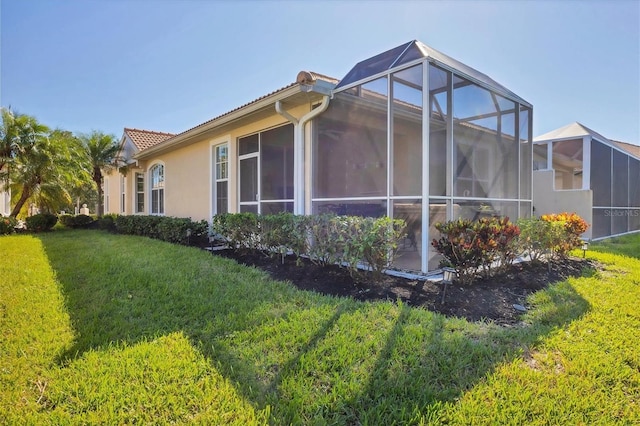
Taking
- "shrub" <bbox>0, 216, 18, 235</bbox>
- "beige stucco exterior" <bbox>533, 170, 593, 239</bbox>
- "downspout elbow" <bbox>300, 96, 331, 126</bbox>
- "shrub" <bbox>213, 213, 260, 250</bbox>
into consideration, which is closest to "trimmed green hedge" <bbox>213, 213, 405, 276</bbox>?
"shrub" <bbox>213, 213, 260, 250</bbox>

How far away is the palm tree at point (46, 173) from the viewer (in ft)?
47.2

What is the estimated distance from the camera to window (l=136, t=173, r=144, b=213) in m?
16.8

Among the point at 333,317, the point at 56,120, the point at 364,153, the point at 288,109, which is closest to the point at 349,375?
the point at 333,317

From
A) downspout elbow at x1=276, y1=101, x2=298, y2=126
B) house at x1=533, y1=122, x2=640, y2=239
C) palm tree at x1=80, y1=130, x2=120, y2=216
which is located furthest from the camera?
palm tree at x1=80, y1=130, x2=120, y2=216

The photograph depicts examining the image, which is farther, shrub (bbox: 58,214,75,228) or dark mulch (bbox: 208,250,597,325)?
shrub (bbox: 58,214,75,228)

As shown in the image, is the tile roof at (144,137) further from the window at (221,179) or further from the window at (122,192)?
the window at (221,179)

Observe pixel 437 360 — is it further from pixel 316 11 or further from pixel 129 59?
pixel 129 59

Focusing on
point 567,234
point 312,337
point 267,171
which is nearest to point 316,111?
point 267,171

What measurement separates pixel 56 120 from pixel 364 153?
17.2 metres

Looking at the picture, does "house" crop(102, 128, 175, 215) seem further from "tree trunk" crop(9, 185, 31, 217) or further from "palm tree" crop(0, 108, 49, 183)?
"tree trunk" crop(9, 185, 31, 217)

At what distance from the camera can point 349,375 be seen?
106 inches

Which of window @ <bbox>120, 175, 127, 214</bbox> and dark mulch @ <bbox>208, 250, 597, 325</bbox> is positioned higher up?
window @ <bbox>120, 175, 127, 214</bbox>

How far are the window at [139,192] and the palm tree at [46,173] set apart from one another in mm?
2331

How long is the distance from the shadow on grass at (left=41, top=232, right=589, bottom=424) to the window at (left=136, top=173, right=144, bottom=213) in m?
12.4
